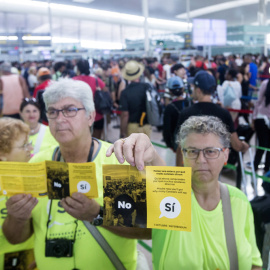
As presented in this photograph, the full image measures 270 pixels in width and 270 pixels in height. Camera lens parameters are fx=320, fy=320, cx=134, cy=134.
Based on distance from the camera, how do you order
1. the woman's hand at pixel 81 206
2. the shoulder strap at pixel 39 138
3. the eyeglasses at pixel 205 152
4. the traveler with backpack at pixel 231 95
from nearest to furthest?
the eyeglasses at pixel 205 152
the woman's hand at pixel 81 206
the shoulder strap at pixel 39 138
the traveler with backpack at pixel 231 95

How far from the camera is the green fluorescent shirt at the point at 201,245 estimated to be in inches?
46.4

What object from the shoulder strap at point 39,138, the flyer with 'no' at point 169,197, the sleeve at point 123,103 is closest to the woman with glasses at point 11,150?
the shoulder strap at point 39,138

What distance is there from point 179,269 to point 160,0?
2594 centimetres

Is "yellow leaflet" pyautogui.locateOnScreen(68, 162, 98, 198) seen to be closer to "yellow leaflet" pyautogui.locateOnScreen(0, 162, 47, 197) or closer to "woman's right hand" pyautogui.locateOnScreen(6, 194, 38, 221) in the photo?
"yellow leaflet" pyautogui.locateOnScreen(0, 162, 47, 197)

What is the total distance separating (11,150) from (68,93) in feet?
1.32

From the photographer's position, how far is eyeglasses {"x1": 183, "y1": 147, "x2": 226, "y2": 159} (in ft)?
3.55

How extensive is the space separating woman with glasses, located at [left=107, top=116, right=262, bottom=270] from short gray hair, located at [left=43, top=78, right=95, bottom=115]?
22.9 inches

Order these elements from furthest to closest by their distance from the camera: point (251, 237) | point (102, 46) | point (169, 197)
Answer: point (102, 46) < point (251, 237) < point (169, 197)

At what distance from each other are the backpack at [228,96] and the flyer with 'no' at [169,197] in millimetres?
4792

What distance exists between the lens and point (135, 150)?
2.84ft

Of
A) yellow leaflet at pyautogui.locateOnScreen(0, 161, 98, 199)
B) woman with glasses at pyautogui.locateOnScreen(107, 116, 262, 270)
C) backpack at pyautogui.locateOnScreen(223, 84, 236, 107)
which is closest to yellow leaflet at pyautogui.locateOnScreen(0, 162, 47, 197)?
yellow leaflet at pyautogui.locateOnScreen(0, 161, 98, 199)

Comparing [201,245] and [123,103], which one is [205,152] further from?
[123,103]

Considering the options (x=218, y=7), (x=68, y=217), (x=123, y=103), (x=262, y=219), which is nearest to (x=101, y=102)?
(x=123, y=103)

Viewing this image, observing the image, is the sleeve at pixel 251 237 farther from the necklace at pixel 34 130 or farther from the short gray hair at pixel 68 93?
the necklace at pixel 34 130
